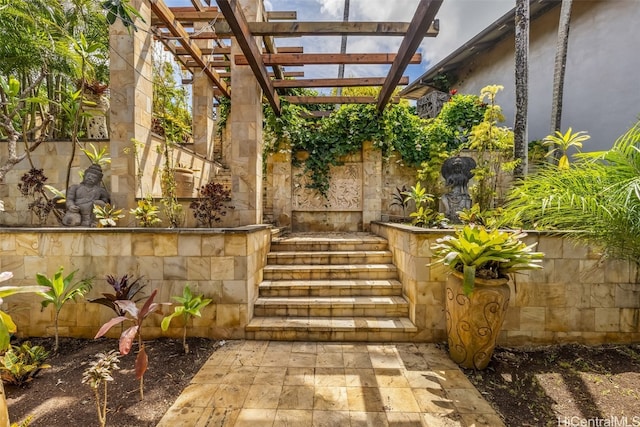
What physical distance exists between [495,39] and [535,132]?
2860 mm

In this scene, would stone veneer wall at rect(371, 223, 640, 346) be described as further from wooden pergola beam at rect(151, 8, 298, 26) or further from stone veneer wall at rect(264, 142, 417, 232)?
wooden pergola beam at rect(151, 8, 298, 26)

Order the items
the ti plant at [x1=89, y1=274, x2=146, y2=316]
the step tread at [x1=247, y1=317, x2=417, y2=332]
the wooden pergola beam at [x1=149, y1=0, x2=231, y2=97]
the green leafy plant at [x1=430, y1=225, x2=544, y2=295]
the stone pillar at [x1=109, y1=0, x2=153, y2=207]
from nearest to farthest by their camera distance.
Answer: the green leafy plant at [x1=430, y1=225, x2=544, y2=295], the ti plant at [x1=89, y1=274, x2=146, y2=316], the step tread at [x1=247, y1=317, x2=417, y2=332], the stone pillar at [x1=109, y1=0, x2=153, y2=207], the wooden pergola beam at [x1=149, y1=0, x2=231, y2=97]

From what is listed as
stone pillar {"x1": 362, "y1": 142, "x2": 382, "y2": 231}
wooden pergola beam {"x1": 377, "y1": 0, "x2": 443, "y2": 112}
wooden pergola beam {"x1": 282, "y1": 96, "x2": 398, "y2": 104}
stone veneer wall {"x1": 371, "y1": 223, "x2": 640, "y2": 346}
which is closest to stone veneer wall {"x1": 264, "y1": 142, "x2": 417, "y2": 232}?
stone pillar {"x1": 362, "y1": 142, "x2": 382, "y2": 231}

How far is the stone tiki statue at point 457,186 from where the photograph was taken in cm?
416

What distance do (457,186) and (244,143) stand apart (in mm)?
3450

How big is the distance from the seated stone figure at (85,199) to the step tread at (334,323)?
2.71 m

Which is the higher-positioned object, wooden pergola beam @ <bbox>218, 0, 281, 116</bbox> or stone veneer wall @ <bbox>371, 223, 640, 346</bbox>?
wooden pergola beam @ <bbox>218, 0, 281, 116</bbox>

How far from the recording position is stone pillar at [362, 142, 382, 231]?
5391 millimetres

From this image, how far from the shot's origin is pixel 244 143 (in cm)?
400

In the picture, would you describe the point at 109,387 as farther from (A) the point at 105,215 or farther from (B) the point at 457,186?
(B) the point at 457,186

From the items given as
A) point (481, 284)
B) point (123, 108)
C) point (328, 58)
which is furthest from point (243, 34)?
point (481, 284)

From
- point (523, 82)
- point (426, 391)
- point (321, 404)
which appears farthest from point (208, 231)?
point (523, 82)

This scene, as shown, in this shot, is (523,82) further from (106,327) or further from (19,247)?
(19,247)

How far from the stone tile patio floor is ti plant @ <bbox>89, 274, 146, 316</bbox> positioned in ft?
3.14
